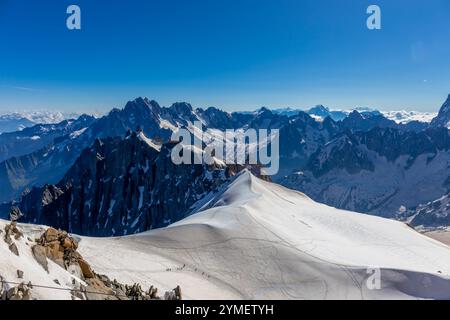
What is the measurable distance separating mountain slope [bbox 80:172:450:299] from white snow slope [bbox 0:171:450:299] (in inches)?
4.2

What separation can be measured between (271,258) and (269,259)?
0.45 meters

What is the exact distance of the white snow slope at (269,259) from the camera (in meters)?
46.2

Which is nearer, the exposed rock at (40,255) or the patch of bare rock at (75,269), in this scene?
the patch of bare rock at (75,269)

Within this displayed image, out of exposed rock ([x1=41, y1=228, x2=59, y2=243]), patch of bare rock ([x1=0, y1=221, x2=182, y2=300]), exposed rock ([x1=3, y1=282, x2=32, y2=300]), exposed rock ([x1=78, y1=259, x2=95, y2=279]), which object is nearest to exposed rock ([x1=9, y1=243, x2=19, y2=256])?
patch of bare rock ([x1=0, y1=221, x2=182, y2=300])

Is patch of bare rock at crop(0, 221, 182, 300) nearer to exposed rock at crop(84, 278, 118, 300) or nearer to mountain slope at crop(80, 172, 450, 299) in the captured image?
exposed rock at crop(84, 278, 118, 300)

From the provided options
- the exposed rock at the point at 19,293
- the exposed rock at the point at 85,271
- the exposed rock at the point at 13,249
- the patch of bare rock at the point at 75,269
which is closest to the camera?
the exposed rock at the point at 19,293

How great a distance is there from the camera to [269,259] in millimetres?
55375

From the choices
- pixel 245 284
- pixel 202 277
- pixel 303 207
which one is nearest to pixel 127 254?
pixel 202 277

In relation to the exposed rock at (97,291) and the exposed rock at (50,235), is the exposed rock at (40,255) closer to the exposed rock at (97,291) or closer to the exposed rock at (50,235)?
the exposed rock at (50,235)

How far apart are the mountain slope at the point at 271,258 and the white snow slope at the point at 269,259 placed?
11 centimetres

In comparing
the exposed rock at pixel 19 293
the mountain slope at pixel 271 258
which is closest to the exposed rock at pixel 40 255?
the exposed rock at pixel 19 293

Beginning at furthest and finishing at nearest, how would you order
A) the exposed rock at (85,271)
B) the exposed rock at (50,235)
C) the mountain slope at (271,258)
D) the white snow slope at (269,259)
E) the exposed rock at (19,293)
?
the mountain slope at (271,258) < the white snow slope at (269,259) < the exposed rock at (50,235) < the exposed rock at (85,271) < the exposed rock at (19,293)

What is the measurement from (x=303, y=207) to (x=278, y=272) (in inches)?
1880

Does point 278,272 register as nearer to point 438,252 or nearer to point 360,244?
point 360,244
